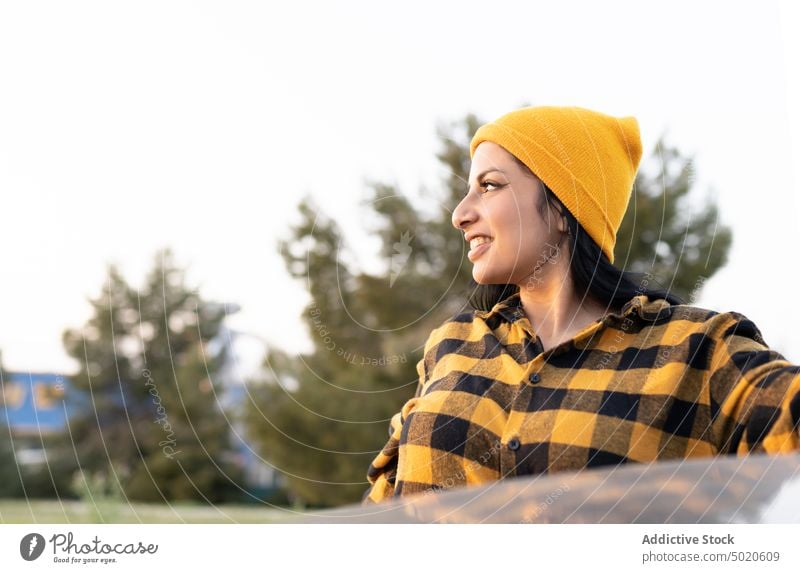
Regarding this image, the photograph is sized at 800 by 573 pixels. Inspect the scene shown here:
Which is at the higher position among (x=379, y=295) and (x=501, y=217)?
(x=501, y=217)

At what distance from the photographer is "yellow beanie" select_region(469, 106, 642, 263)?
0.77 metres

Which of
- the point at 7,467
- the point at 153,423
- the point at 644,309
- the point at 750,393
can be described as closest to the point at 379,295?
the point at 644,309

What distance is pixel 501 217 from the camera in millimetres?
769

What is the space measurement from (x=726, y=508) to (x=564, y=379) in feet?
0.58

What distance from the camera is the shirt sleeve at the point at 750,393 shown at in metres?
0.60

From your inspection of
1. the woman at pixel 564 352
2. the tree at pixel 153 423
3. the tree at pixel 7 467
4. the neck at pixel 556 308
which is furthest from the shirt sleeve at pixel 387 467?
the tree at pixel 7 467

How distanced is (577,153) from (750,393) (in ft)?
0.95

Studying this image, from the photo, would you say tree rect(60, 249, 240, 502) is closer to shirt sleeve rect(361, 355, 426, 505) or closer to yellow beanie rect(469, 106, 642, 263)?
shirt sleeve rect(361, 355, 426, 505)

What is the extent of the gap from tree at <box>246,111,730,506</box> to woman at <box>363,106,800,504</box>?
16cm

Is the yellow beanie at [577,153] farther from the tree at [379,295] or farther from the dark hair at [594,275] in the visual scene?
the tree at [379,295]

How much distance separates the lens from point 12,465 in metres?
6.87

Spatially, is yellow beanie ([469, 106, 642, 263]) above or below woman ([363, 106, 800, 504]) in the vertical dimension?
above

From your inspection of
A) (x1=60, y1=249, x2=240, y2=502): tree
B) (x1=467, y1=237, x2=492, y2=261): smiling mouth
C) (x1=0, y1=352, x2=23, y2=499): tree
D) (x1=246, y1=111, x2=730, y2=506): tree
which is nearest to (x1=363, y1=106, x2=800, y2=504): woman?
(x1=467, y1=237, x2=492, y2=261): smiling mouth

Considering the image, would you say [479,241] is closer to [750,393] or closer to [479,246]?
[479,246]
